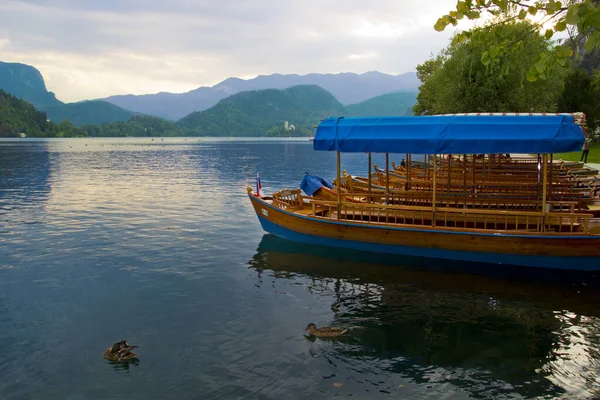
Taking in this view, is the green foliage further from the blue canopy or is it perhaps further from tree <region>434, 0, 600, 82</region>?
tree <region>434, 0, 600, 82</region>

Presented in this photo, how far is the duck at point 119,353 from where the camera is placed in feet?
29.9

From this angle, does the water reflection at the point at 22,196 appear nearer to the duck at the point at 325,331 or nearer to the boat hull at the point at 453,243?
the boat hull at the point at 453,243

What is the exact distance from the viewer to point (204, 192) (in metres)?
35.1

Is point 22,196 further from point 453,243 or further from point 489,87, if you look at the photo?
point 489,87

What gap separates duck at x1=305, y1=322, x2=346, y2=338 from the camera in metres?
10.1

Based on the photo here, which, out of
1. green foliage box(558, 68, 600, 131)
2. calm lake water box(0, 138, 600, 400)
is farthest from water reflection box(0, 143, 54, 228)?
green foliage box(558, 68, 600, 131)

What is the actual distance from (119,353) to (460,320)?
25.2 feet

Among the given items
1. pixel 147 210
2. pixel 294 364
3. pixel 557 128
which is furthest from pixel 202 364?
pixel 147 210

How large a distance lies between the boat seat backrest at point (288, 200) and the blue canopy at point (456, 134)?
9.88 ft

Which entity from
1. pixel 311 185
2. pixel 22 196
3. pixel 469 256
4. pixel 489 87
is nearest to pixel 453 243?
pixel 469 256

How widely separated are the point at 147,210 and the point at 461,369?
70.8ft

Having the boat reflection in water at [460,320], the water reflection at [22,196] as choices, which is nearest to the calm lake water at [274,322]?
the boat reflection in water at [460,320]

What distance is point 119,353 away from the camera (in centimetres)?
916

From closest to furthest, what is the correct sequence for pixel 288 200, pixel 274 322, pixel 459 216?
1. pixel 274 322
2. pixel 459 216
3. pixel 288 200
